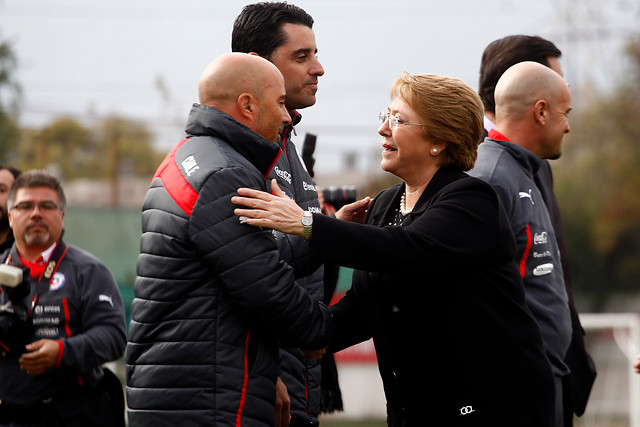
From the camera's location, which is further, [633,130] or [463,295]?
[633,130]

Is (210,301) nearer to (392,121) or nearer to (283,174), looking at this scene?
(283,174)

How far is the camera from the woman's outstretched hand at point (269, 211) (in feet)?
9.88

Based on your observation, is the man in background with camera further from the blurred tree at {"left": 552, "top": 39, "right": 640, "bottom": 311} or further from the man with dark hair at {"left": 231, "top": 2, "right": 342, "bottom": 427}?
the blurred tree at {"left": 552, "top": 39, "right": 640, "bottom": 311}

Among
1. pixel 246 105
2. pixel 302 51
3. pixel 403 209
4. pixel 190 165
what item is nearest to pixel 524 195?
pixel 403 209

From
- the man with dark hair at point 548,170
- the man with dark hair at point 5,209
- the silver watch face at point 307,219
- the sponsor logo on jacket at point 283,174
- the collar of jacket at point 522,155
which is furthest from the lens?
the man with dark hair at point 5,209

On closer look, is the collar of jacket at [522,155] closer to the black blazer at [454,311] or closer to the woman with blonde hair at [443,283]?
the woman with blonde hair at [443,283]

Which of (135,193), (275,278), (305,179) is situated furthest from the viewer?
(135,193)

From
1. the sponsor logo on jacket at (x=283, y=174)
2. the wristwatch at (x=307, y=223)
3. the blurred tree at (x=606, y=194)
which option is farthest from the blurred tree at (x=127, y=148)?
the wristwatch at (x=307, y=223)

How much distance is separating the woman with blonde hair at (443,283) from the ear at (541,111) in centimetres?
95

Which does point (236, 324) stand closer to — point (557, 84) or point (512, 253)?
point (512, 253)

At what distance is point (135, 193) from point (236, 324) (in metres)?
17.8

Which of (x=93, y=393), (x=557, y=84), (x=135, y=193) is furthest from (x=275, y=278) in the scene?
(x=135, y=193)

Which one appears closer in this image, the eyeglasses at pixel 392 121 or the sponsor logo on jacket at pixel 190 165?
the sponsor logo on jacket at pixel 190 165

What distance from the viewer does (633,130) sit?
29594mm
